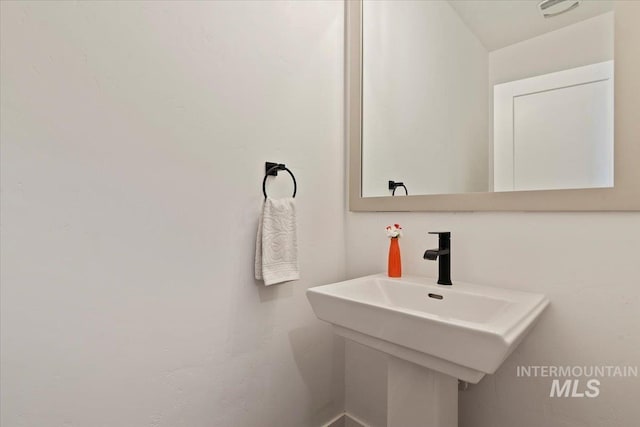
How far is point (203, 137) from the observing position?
36.5 inches

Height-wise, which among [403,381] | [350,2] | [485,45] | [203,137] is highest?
[350,2]

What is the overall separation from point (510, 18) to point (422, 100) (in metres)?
0.39

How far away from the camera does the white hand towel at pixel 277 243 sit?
102cm

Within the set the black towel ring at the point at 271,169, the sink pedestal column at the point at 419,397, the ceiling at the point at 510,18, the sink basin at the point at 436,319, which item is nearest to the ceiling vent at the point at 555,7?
the ceiling at the point at 510,18

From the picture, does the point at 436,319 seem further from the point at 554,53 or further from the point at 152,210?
the point at 554,53

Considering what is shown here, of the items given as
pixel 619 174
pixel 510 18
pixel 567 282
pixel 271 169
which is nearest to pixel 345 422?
pixel 567 282

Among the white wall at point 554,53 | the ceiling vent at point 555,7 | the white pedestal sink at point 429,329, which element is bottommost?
→ the white pedestal sink at point 429,329

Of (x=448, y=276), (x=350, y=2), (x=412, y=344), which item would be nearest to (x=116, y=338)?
(x=412, y=344)

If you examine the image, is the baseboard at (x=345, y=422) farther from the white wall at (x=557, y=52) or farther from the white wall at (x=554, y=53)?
the white wall at (x=557, y=52)

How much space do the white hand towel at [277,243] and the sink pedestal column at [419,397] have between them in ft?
1.48

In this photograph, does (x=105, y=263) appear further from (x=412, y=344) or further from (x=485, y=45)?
(x=485, y=45)

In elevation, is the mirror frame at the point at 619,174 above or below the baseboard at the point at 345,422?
above

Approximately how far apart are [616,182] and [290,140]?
3.30ft

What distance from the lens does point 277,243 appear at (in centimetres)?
105
